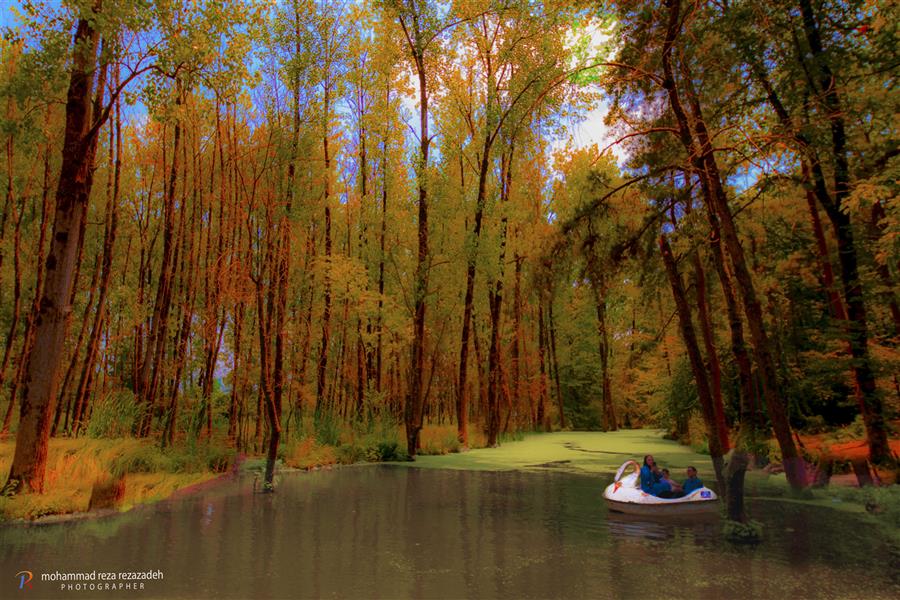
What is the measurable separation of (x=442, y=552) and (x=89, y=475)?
6.39 meters

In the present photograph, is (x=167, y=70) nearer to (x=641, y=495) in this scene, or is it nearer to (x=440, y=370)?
(x=641, y=495)

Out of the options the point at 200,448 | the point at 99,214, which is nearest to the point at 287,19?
the point at 99,214

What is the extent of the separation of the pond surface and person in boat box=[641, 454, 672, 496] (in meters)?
0.71

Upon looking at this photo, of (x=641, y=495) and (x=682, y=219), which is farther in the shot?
A: (x=682, y=219)

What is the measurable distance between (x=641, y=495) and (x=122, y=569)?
7312 millimetres

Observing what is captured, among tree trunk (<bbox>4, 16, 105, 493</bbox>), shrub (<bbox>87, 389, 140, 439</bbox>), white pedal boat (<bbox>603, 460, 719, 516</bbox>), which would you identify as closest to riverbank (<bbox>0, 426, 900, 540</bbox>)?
tree trunk (<bbox>4, 16, 105, 493</bbox>)

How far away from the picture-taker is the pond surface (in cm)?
502

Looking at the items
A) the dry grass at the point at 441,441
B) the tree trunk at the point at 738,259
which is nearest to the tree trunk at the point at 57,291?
the tree trunk at the point at 738,259

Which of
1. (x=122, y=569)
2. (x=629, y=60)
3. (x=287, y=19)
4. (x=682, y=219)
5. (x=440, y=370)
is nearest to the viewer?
(x=122, y=569)

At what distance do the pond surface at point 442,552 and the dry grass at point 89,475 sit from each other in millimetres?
459

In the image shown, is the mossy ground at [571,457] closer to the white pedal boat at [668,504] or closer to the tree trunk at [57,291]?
the white pedal boat at [668,504]

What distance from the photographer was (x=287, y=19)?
16.4m

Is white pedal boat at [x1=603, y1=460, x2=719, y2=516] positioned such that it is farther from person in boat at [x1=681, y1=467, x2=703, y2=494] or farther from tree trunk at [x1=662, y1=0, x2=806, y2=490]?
tree trunk at [x1=662, y1=0, x2=806, y2=490]

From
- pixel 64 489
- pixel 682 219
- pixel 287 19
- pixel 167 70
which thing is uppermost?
pixel 287 19
